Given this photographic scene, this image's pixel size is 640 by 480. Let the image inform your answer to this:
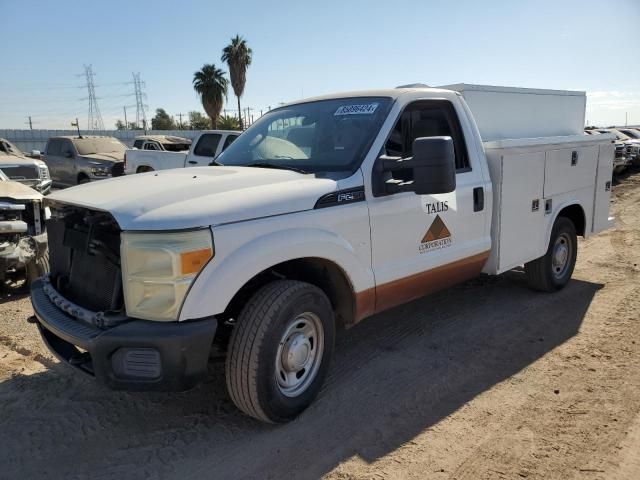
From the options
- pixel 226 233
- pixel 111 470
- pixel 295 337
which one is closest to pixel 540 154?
pixel 295 337

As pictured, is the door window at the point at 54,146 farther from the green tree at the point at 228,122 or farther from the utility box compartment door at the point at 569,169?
the green tree at the point at 228,122

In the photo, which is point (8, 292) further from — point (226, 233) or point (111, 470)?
point (226, 233)

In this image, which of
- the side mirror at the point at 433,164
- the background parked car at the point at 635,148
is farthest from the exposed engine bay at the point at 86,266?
the background parked car at the point at 635,148

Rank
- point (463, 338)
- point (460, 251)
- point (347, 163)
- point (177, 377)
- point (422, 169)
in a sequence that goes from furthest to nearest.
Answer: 1. point (463, 338)
2. point (460, 251)
3. point (347, 163)
4. point (422, 169)
5. point (177, 377)

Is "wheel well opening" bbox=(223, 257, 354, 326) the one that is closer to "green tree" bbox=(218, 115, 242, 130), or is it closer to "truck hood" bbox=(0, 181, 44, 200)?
"truck hood" bbox=(0, 181, 44, 200)

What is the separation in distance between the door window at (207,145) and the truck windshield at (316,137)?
7.64 m

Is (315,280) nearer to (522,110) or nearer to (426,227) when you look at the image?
(426,227)

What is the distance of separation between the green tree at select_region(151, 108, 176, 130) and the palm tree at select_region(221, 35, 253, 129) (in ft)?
112

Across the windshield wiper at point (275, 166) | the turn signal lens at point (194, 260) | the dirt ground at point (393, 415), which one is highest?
the windshield wiper at point (275, 166)

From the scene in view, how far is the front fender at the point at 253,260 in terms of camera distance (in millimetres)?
2740

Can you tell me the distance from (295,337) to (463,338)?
1.98 m

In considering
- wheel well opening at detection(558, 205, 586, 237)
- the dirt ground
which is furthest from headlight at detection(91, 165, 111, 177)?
wheel well opening at detection(558, 205, 586, 237)

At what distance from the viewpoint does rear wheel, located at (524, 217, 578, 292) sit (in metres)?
5.62

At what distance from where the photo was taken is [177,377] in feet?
9.03
